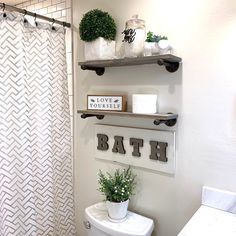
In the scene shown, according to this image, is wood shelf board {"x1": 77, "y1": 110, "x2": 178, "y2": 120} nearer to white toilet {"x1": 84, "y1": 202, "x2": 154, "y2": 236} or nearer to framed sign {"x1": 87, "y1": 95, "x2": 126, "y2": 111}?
framed sign {"x1": 87, "y1": 95, "x2": 126, "y2": 111}

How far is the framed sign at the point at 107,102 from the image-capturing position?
1570 millimetres

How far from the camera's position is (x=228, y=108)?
1.30m

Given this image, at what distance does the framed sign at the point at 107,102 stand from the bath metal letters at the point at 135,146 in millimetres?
209

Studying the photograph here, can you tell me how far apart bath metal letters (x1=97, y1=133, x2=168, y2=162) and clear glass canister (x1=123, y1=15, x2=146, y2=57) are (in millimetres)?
524

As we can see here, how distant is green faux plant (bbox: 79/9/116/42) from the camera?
61.4 inches

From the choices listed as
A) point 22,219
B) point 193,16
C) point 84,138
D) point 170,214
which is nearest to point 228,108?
point 193,16

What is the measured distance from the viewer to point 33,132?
1.70m

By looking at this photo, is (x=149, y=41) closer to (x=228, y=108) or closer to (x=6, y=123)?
(x=228, y=108)

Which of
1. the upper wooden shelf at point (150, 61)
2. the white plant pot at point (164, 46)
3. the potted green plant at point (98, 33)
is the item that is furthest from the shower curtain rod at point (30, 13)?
the white plant pot at point (164, 46)

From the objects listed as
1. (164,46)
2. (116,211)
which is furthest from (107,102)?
(116,211)

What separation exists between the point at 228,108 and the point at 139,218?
0.82 m

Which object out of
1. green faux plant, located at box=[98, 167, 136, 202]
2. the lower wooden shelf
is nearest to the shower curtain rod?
the lower wooden shelf

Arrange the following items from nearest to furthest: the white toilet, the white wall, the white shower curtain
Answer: the white wall
the white toilet
the white shower curtain

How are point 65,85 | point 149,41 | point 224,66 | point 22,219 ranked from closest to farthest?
point 224,66 → point 149,41 → point 22,219 → point 65,85
